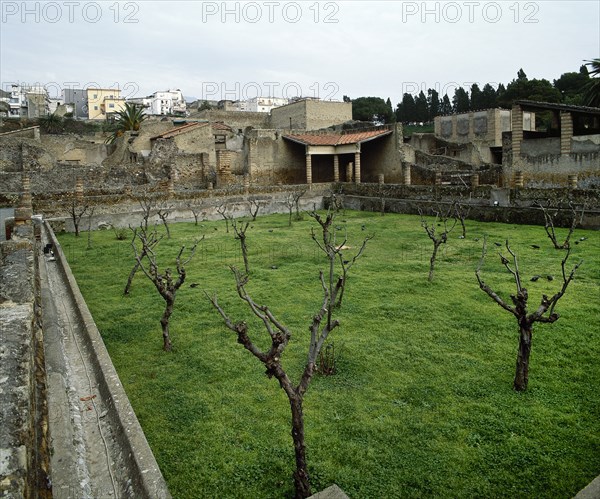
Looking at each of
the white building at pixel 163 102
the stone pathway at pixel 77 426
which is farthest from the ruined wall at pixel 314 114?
the white building at pixel 163 102

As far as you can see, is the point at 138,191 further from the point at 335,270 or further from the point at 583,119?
the point at 583,119

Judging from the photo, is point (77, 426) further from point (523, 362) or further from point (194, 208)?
point (194, 208)

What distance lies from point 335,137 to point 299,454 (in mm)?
29277

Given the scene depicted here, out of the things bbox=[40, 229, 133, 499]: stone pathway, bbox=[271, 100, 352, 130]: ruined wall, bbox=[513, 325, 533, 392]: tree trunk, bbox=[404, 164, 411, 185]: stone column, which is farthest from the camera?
bbox=[271, 100, 352, 130]: ruined wall

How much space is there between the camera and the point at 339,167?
32.9 metres

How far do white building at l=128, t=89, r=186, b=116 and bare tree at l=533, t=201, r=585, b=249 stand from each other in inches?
3065

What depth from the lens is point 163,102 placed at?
331 ft

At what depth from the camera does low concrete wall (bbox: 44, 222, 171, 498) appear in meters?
3.54

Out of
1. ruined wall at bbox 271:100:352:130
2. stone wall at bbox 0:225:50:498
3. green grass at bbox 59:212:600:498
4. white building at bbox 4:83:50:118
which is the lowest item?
green grass at bbox 59:212:600:498

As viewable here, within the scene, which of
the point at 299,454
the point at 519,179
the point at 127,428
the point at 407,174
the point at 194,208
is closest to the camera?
the point at 299,454

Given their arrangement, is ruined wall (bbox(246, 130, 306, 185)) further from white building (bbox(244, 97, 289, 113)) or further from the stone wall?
white building (bbox(244, 97, 289, 113))

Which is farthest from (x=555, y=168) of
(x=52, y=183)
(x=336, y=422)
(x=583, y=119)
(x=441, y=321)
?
(x=52, y=183)

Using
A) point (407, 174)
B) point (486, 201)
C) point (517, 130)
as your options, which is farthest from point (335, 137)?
point (486, 201)

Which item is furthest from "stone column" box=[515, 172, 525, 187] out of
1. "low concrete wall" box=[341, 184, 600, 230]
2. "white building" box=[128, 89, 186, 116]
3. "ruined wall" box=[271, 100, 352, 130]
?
"white building" box=[128, 89, 186, 116]
